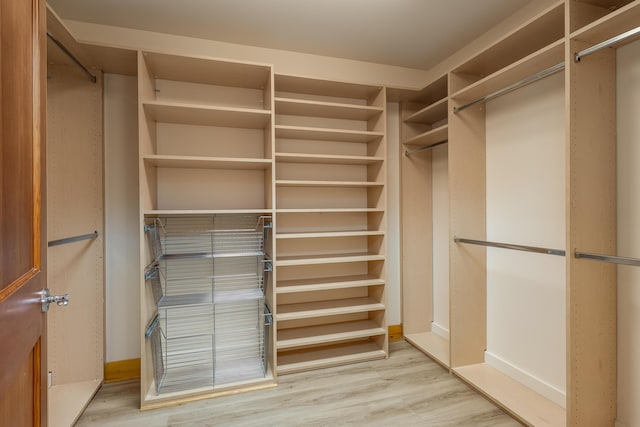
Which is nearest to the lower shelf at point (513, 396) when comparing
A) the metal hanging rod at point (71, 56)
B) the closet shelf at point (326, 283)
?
the closet shelf at point (326, 283)

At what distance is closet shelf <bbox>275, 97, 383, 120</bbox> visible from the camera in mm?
2367

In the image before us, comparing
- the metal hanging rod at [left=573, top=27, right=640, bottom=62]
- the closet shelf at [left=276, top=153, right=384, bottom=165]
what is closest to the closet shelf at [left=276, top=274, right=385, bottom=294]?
the closet shelf at [left=276, top=153, right=384, bottom=165]

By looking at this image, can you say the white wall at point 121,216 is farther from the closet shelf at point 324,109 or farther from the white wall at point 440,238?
the white wall at point 440,238

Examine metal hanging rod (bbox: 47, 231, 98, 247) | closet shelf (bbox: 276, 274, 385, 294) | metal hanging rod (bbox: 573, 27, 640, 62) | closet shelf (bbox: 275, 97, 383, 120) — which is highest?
closet shelf (bbox: 275, 97, 383, 120)

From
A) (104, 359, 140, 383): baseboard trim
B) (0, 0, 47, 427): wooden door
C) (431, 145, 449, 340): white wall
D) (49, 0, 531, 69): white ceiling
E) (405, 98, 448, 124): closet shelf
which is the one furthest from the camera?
(431, 145, 449, 340): white wall

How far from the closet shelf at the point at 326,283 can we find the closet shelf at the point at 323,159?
3.22 ft

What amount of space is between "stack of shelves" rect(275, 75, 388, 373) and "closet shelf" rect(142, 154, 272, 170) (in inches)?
9.1

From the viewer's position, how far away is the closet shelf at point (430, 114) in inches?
97.7

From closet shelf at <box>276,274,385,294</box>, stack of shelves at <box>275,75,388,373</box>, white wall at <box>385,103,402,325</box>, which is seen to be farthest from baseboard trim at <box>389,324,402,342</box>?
closet shelf at <box>276,274,385,294</box>

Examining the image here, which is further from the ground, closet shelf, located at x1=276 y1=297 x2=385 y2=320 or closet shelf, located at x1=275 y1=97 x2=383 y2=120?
closet shelf, located at x1=275 y1=97 x2=383 y2=120

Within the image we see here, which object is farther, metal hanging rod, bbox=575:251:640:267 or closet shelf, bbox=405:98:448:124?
closet shelf, bbox=405:98:448:124

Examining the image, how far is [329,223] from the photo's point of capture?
275 cm

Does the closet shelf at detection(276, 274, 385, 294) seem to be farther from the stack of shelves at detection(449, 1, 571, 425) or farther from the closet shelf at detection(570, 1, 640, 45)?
the closet shelf at detection(570, 1, 640, 45)

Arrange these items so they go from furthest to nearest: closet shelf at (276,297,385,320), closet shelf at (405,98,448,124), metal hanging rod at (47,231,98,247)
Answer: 1. closet shelf at (405,98,448,124)
2. closet shelf at (276,297,385,320)
3. metal hanging rod at (47,231,98,247)
